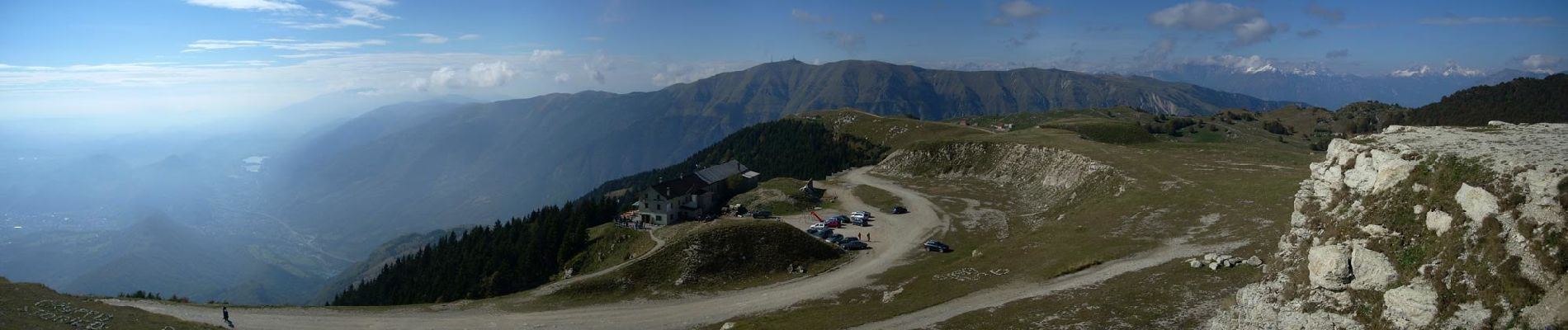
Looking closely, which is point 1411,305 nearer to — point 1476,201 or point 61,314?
point 1476,201

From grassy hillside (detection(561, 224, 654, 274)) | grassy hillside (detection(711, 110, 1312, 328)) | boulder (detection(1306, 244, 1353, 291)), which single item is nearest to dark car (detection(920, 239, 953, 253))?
grassy hillside (detection(711, 110, 1312, 328))

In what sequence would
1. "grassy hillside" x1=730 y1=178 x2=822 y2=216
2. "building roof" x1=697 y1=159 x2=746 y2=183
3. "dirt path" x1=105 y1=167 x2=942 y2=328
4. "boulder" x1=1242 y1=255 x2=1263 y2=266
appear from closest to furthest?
1. "boulder" x1=1242 y1=255 x2=1263 y2=266
2. "dirt path" x1=105 y1=167 x2=942 y2=328
3. "grassy hillside" x1=730 y1=178 x2=822 y2=216
4. "building roof" x1=697 y1=159 x2=746 y2=183

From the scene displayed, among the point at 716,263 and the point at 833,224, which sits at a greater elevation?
the point at 833,224

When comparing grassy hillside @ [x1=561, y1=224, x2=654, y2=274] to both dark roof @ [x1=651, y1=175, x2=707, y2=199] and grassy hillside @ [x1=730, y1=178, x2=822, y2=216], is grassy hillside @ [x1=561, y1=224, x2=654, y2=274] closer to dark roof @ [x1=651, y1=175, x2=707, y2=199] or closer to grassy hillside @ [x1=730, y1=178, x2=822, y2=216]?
dark roof @ [x1=651, y1=175, x2=707, y2=199]

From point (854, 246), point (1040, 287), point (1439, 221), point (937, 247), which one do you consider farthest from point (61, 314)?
point (1439, 221)

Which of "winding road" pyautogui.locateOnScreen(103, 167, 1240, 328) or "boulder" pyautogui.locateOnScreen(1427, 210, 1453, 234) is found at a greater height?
"boulder" pyautogui.locateOnScreen(1427, 210, 1453, 234)

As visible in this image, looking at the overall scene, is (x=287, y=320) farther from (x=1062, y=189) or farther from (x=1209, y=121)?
(x=1209, y=121)

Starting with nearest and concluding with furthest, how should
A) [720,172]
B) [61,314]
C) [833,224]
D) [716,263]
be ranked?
[61,314] → [716,263] → [833,224] → [720,172]
